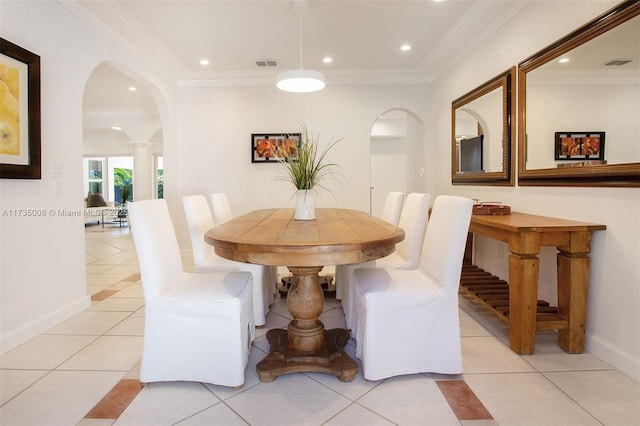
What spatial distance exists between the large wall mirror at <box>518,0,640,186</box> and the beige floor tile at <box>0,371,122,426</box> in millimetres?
2851

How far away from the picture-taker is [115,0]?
2.87 meters

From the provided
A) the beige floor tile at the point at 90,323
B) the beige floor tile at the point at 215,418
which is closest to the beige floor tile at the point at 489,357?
the beige floor tile at the point at 215,418

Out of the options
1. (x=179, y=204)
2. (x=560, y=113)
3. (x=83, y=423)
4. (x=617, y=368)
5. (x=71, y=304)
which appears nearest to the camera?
(x=83, y=423)

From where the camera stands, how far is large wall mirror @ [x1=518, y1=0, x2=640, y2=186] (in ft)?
6.07

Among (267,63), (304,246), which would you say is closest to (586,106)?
(304,246)

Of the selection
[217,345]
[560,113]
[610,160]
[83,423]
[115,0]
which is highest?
[115,0]

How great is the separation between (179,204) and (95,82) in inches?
89.3

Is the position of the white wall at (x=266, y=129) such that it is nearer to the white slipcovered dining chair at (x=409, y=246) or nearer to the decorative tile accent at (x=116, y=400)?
the white slipcovered dining chair at (x=409, y=246)

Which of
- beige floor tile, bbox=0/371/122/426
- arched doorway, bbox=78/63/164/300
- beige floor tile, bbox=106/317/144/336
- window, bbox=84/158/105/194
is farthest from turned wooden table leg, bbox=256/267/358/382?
window, bbox=84/158/105/194

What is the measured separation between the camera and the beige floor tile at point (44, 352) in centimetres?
200

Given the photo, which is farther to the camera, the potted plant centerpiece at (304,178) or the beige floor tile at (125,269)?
the beige floor tile at (125,269)

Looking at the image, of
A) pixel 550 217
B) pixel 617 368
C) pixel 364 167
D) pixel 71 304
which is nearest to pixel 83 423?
Result: pixel 71 304

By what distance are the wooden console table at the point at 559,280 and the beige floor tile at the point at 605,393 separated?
26 cm

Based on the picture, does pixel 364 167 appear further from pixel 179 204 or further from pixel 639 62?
pixel 639 62
